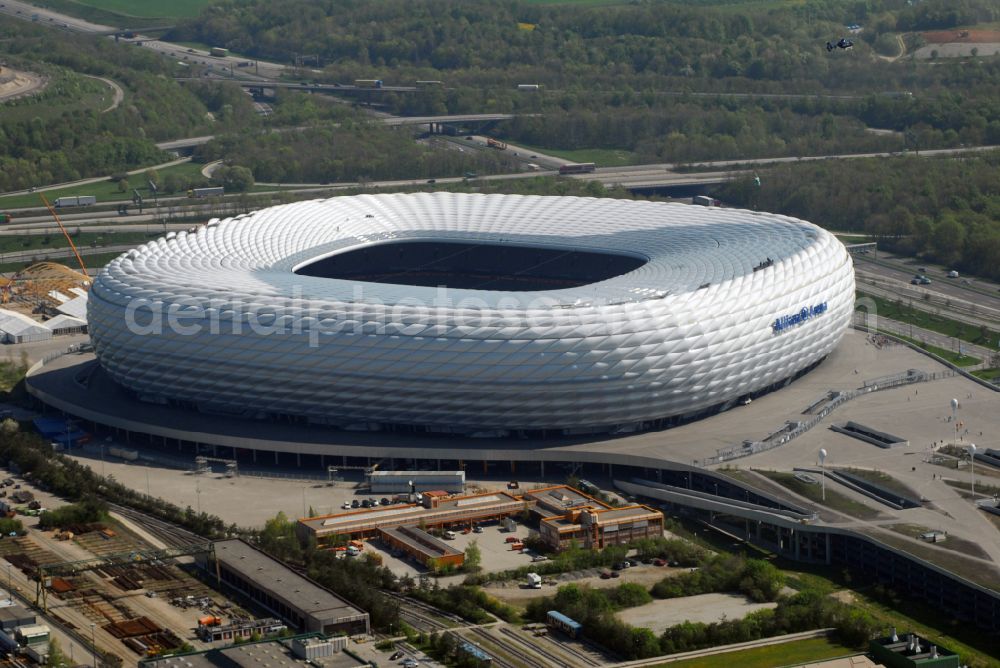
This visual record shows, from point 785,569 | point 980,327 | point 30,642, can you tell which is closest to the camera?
point 30,642

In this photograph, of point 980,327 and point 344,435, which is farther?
point 980,327

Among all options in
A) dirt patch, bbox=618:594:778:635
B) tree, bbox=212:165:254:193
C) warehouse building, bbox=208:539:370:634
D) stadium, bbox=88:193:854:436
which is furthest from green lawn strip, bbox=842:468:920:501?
tree, bbox=212:165:254:193

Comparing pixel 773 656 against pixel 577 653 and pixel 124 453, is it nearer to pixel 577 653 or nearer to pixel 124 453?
pixel 577 653

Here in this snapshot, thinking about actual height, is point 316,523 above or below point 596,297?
below

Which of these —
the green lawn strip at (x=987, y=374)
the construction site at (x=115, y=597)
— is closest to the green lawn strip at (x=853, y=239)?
the green lawn strip at (x=987, y=374)

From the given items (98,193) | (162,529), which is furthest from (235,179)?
(162,529)

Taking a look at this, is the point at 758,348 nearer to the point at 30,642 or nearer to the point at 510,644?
the point at 510,644

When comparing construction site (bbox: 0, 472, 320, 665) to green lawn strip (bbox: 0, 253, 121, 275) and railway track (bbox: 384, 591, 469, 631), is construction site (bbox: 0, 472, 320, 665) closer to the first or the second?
railway track (bbox: 384, 591, 469, 631)

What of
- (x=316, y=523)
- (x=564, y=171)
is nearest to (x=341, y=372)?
(x=316, y=523)
